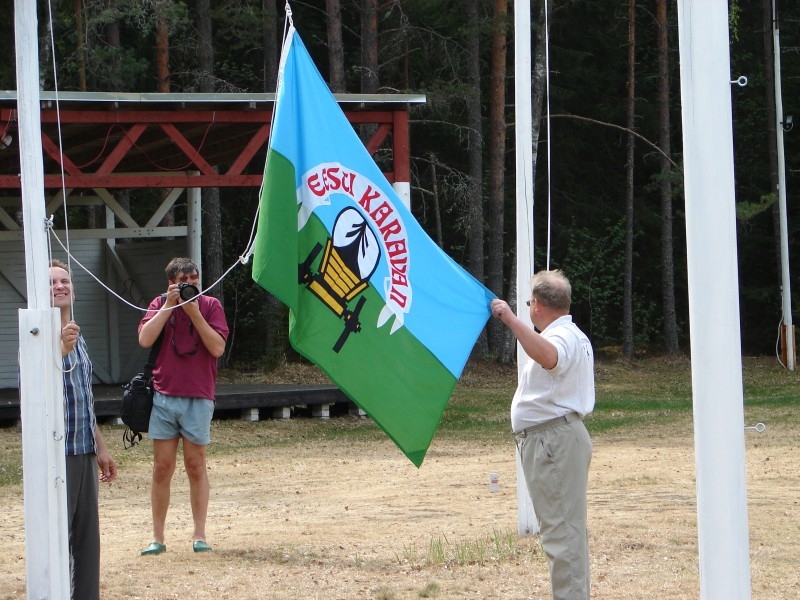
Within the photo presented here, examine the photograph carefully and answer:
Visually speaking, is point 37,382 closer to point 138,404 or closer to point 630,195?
point 138,404

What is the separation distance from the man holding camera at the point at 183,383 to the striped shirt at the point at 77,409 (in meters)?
1.65

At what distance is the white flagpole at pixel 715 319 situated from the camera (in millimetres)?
4168

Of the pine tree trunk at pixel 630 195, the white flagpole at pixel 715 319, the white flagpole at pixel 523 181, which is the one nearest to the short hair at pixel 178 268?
the white flagpole at pixel 523 181

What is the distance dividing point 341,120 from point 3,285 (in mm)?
14047

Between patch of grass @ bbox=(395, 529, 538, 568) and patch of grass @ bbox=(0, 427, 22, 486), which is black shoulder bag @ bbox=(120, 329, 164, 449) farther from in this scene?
patch of grass @ bbox=(0, 427, 22, 486)

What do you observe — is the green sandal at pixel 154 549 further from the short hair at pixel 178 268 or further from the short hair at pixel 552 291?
the short hair at pixel 552 291

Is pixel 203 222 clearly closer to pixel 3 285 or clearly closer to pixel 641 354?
pixel 3 285

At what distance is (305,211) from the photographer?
5.69 meters

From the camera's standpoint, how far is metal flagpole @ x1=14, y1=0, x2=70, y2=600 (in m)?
4.84

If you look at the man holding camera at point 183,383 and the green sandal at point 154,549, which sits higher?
the man holding camera at point 183,383

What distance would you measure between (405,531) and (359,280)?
296cm

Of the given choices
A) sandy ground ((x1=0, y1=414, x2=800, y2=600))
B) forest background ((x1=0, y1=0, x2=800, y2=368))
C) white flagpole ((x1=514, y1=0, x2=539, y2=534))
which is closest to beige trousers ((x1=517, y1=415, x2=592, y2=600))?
sandy ground ((x1=0, y1=414, x2=800, y2=600))

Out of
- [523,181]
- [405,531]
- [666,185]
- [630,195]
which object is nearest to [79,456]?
[523,181]

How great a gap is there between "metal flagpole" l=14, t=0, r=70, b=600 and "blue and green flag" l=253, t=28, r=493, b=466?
3.41ft
